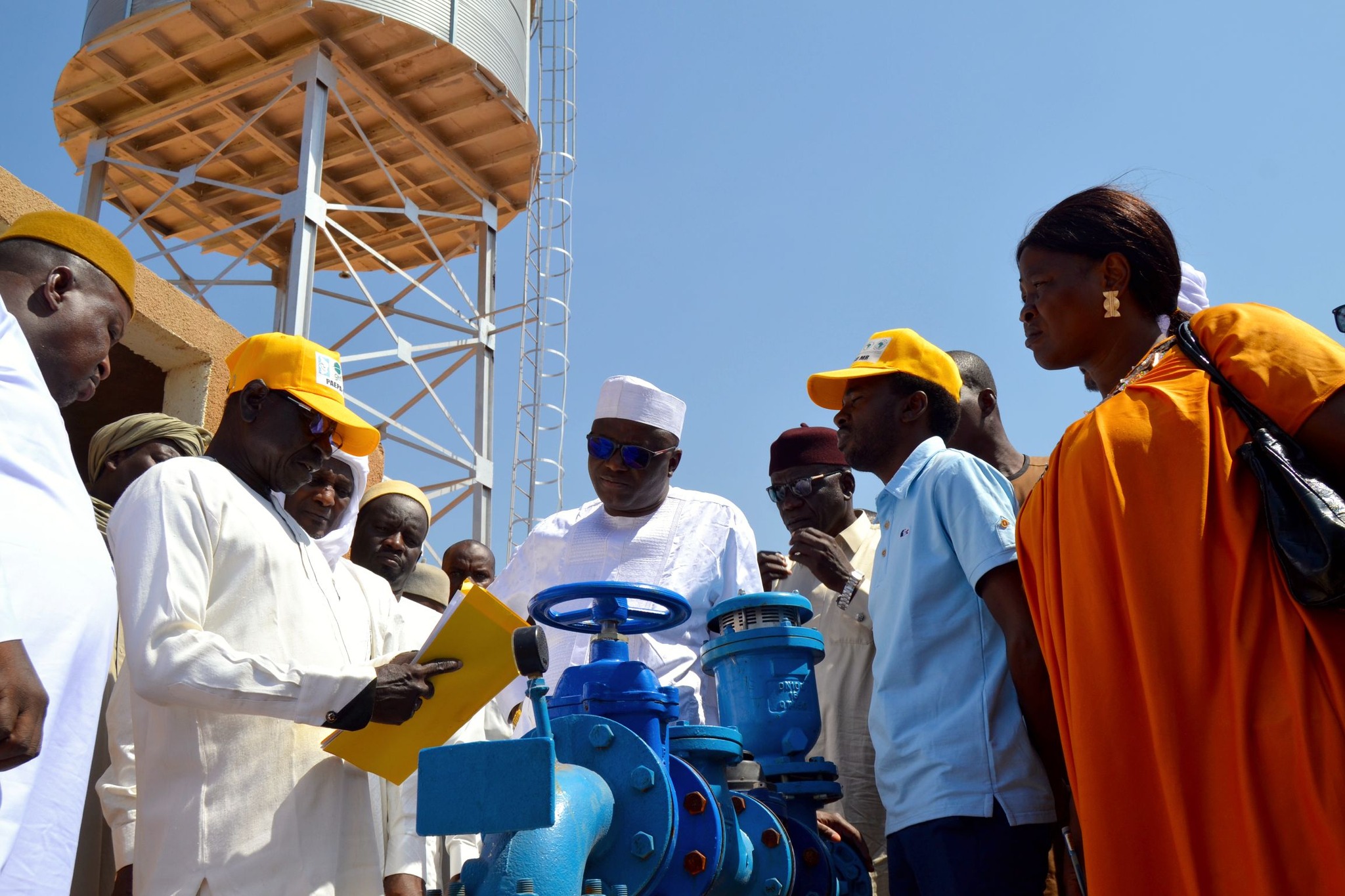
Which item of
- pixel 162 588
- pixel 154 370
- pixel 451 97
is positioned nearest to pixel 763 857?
pixel 162 588

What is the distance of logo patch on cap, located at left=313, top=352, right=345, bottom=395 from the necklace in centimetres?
182

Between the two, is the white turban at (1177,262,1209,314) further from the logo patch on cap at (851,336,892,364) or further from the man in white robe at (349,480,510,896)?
the man in white robe at (349,480,510,896)

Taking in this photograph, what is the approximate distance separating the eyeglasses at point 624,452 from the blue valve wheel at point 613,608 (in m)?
1.20

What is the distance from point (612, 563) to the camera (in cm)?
396

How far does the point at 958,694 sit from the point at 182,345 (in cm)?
524

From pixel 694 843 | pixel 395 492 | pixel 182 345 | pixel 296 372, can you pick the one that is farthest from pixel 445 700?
pixel 182 345

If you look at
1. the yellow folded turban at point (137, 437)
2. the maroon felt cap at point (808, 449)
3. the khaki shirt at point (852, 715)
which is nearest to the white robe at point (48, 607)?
the khaki shirt at point (852, 715)

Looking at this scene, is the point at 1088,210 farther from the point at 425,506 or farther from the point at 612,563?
the point at 425,506

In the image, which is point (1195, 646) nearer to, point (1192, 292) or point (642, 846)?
point (642, 846)

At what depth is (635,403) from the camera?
4.15 meters

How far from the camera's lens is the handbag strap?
6.77 ft

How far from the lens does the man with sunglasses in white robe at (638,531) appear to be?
3889mm

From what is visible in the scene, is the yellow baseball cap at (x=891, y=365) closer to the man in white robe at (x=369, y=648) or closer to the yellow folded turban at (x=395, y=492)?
the man in white robe at (x=369, y=648)

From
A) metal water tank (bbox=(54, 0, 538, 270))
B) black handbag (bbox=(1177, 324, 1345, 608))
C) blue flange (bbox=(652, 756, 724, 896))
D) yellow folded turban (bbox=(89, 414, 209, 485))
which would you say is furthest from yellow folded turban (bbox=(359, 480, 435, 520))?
metal water tank (bbox=(54, 0, 538, 270))
